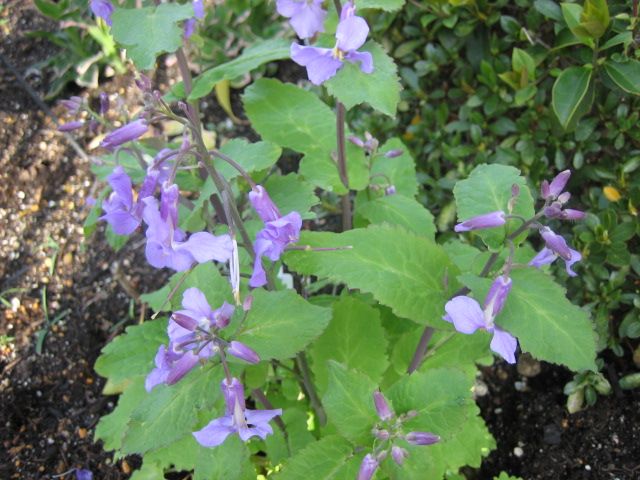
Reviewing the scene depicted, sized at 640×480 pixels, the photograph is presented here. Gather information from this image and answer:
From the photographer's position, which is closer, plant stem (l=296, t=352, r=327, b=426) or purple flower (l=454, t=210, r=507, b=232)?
purple flower (l=454, t=210, r=507, b=232)

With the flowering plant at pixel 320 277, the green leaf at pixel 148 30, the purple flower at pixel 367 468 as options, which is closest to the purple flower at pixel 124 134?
the flowering plant at pixel 320 277

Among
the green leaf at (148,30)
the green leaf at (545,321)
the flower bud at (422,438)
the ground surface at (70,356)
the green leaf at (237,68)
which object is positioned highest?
the green leaf at (148,30)

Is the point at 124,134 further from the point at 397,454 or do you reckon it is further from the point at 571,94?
the point at 571,94

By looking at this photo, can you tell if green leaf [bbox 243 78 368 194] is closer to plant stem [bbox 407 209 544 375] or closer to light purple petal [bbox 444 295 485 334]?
plant stem [bbox 407 209 544 375]

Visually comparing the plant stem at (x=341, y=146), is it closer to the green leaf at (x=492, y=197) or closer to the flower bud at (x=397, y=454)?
the green leaf at (x=492, y=197)

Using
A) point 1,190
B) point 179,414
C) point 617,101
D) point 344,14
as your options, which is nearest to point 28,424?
point 1,190

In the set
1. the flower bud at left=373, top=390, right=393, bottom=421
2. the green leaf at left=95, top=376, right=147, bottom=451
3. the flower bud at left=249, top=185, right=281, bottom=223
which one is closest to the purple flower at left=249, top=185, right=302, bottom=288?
the flower bud at left=249, top=185, right=281, bottom=223
